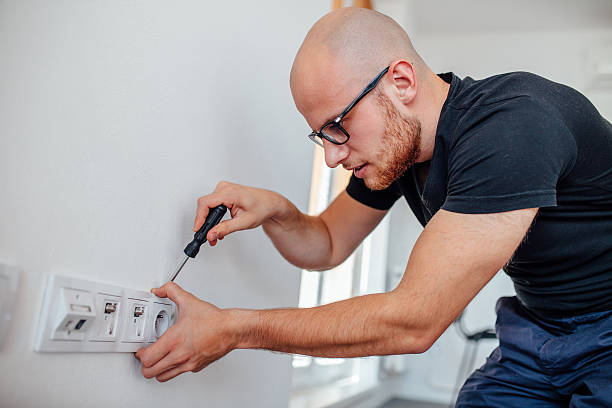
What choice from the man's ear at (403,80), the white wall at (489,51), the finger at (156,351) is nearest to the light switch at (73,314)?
the finger at (156,351)

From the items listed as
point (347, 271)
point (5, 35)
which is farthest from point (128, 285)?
point (347, 271)

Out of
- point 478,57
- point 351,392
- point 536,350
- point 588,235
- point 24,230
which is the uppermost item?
point 478,57

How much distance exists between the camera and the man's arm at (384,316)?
0.90 meters

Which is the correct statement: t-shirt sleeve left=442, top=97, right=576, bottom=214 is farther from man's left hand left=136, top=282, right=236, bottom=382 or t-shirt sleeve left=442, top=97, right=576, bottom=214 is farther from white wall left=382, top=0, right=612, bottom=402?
white wall left=382, top=0, right=612, bottom=402

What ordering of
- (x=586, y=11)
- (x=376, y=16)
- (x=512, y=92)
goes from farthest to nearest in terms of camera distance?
(x=586, y=11)
(x=376, y=16)
(x=512, y=92)

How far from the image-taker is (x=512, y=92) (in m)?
1.00

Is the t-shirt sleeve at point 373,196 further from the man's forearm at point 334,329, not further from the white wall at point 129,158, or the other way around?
the man's forearm at point 334,329

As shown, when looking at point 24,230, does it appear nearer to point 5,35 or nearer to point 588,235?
point 5,35

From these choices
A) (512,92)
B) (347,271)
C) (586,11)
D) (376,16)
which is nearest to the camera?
(512,92)

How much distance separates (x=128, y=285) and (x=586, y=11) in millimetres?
3845

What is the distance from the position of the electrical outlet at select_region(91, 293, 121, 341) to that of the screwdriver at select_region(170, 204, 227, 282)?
Result: 0.52 feet

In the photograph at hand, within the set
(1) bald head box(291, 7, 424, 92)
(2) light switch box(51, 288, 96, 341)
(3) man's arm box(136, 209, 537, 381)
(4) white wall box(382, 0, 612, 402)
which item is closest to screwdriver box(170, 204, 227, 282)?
(3) man's arm box(136, 209, 537, 381)

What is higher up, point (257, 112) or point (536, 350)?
point (257, 112)

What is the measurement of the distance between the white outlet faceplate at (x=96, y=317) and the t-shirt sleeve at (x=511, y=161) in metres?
0.53
